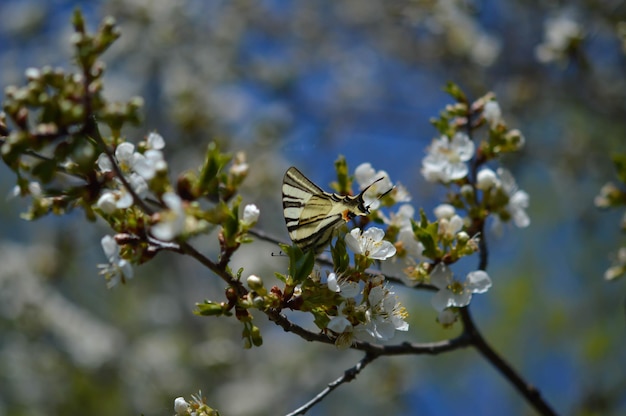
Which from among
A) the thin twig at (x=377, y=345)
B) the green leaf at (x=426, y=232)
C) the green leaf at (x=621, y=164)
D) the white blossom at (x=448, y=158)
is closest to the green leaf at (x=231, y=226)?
the thin twig at (x=377, y=345)

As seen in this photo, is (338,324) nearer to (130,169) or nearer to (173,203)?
(173,203)

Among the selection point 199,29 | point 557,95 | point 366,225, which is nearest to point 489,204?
point 366,225

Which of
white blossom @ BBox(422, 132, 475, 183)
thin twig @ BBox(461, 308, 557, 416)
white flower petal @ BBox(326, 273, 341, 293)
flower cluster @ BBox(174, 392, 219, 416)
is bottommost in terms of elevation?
thin twig @ BBox(461, 308, 557, 416)

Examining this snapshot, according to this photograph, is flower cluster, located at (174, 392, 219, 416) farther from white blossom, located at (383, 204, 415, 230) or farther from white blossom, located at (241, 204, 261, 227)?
white blossom, located at (383, 204, 415, 230)

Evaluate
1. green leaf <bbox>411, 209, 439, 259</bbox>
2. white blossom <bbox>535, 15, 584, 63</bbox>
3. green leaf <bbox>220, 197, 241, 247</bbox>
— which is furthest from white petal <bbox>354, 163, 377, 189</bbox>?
white blossom <bbox>535, 15, 584, 63</bbox>

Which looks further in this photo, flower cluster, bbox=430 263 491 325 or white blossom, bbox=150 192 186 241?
flower cluster, bbox=430 263 491 325

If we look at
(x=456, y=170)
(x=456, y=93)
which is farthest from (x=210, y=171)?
(x=456, y=93)

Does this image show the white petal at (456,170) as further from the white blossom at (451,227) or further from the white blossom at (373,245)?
the white blossom at (373,245)
